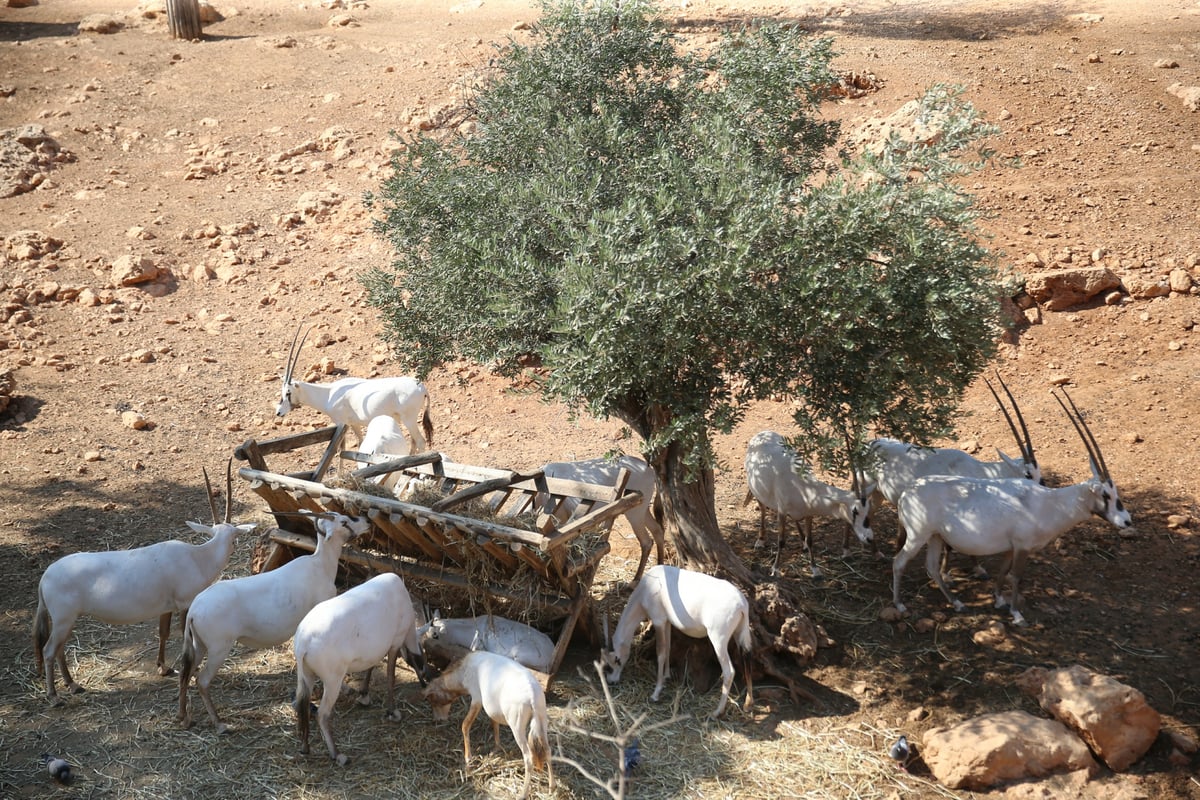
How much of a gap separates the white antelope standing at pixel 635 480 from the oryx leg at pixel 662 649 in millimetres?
1246

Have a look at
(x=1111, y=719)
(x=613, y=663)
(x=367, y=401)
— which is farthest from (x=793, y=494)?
(x=367, y=401)

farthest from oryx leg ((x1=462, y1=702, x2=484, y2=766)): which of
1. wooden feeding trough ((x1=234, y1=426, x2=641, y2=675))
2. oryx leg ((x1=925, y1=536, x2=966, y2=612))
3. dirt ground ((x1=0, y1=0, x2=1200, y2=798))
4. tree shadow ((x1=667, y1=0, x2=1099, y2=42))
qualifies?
tree shadow ((x1=667, y1=0, x2=1099, y2=42))

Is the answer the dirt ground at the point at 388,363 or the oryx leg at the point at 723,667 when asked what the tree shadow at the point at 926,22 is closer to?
the dirt ground at the point at 388,363

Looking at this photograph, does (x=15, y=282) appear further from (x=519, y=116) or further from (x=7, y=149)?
(x=519, y=116)

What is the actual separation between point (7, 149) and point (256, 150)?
4.32 meters

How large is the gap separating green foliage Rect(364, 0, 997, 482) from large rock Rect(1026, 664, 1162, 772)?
1.96m

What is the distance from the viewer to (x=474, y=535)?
22.8ft

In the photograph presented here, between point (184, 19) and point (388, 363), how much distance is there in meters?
13.1

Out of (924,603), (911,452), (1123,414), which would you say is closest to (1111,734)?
(924,603)

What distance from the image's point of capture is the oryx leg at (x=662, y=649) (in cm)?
734

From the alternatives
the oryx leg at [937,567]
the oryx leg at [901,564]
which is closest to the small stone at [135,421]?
the oryx leg at [901,564]

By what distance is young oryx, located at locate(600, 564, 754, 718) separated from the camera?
7.08m

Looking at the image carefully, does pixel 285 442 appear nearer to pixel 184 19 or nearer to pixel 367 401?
pixel 367 401

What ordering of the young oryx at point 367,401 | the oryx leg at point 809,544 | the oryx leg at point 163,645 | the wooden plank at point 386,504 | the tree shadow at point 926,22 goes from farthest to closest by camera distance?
the tree shadow at point 926,22 < the young oryx at point 367,401 < the oryx leg at point 809,544 < the oryx leg at point 163,645 < the wooden plank at point 386,504
